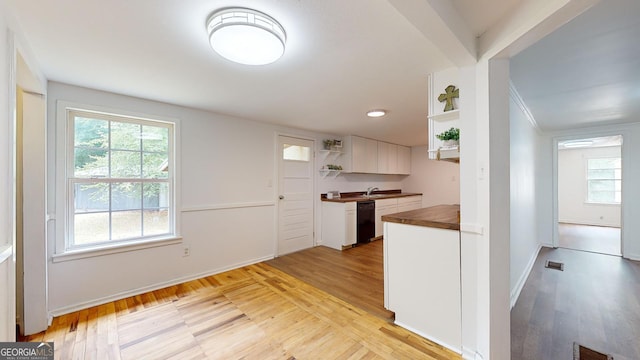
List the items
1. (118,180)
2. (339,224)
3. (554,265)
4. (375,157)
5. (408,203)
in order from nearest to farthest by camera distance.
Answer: (118,180) → (554,265) → (339,224) → (375,157) → (408,203)

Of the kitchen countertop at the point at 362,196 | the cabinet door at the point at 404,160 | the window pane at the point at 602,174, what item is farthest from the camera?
the window pane at the point at 602,174

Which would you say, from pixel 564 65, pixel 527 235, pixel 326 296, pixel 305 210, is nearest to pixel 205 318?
pixel 326 296

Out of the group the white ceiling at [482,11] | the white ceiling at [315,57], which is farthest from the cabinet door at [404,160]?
Answer: the white ceiling at [482,11]

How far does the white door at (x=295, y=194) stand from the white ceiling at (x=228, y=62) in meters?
1.22

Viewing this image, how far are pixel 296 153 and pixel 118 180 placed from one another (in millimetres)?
2476

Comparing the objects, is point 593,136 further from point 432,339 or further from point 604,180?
point 432,339

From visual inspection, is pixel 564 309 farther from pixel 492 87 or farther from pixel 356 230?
pixel 356 230

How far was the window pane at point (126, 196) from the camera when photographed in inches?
101

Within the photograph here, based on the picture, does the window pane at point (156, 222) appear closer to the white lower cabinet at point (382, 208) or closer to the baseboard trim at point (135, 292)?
the baseboard trim at point (135, 292)

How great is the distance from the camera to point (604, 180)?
20.8ft

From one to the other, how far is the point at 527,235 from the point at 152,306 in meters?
4.48

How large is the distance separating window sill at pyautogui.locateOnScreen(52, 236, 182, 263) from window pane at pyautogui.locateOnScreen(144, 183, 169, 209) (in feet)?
1.32

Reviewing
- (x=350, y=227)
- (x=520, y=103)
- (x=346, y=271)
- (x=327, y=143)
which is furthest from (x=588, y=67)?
(x=350, y=227)

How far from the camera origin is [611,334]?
1.92 meters
